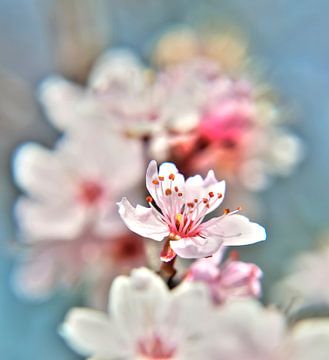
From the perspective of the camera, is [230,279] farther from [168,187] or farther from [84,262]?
[84,262]

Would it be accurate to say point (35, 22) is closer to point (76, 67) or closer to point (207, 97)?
point (76, 67)

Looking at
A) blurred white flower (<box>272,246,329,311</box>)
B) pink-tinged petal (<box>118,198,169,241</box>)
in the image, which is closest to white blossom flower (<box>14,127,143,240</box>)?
blurred white flower (<box>272,246,329,311</box>)

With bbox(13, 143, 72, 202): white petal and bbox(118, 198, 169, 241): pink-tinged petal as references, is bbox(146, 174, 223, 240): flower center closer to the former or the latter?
bbox(118, 198, 169, 241): pink-tinged petal

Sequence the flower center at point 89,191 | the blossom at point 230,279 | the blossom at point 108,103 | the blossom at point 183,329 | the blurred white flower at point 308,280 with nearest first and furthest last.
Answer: the blossom at point 183,329, the blossom at point 230,279, the blurred white flower at point 308,280, the blossom at point 108,103, the flower center at point 89,191

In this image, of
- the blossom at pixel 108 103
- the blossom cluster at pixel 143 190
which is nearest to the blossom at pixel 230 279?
the blossom cluster at pixel 143 190

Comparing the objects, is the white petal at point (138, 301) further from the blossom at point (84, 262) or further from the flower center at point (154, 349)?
the blossom at point (84, 262)
